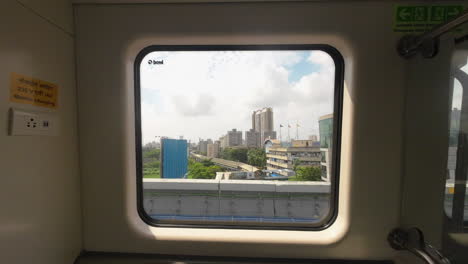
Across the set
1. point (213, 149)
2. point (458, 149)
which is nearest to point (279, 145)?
point (213, 149)

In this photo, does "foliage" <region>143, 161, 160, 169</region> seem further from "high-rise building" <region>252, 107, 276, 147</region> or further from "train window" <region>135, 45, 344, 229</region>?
"high-rise building" <region>252, 107, 276, 147</region>

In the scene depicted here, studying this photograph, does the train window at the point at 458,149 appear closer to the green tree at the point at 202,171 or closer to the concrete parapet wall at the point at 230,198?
the concrete parapet wall at the point at 230,198

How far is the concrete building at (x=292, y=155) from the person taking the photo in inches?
55.3

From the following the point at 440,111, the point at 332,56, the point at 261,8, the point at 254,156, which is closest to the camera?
the point at 440,111

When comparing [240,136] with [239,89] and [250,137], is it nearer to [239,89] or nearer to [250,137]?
[250,137]

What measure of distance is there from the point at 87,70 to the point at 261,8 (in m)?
1.03

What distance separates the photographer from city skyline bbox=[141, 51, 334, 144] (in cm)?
135

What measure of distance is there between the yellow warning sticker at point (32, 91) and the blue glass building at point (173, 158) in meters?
0.60

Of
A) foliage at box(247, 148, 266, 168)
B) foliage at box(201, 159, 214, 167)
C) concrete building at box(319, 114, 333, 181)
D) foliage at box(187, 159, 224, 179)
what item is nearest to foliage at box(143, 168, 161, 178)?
foliage at box(187, 159, 224, 179)

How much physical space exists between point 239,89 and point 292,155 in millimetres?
529

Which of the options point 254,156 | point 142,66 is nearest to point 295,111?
point 254,156

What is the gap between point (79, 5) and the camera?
1.25 meters

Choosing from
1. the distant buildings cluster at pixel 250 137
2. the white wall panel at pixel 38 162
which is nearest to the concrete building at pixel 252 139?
the distant buildings cluster at pixel 250 137

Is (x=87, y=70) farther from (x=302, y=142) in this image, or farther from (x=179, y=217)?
(x=302, y=142)
